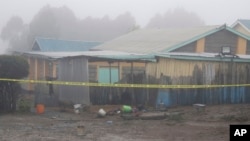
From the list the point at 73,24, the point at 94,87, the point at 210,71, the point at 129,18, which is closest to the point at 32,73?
the point at 94,87

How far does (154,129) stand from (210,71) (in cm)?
747

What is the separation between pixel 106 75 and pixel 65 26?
51.5 m

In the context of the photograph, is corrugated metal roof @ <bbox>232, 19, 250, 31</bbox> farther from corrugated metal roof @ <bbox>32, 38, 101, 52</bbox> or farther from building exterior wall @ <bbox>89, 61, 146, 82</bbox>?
building exterior wall @ <bbox>89, 61, 146, 82</bbox>

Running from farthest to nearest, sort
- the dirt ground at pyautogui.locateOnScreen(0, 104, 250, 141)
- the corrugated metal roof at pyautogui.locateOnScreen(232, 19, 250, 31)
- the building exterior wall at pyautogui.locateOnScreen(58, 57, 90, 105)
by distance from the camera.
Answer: the corrugated metal roof at pyautogui.locateOnScreen(232, 19, 250, 31), the building exterior wall at pyautogui.locateOnScreen(58, 57, 90, 105), the dirt ground at pyautogui.locateOnScreen(0, 104, 250, 141)

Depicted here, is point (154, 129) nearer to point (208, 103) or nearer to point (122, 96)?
point (122, 96)

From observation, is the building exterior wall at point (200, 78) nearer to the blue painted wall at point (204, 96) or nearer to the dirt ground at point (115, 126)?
the blue painted wall at point (204, 96)

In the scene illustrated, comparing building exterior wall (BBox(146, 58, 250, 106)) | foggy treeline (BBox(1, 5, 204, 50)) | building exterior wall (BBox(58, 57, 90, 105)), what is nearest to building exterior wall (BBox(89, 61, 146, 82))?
building exterior wall (BBox(58, 57, 90, 105))

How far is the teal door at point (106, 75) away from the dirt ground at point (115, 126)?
1.95 m

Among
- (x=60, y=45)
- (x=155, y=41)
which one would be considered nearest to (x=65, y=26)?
(x=60, y=45)

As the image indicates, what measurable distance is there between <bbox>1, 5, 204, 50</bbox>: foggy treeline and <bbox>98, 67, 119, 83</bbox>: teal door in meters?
38.0

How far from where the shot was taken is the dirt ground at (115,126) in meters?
10.7

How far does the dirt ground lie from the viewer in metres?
10.7

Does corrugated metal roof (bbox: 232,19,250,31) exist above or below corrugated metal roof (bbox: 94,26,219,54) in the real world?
above

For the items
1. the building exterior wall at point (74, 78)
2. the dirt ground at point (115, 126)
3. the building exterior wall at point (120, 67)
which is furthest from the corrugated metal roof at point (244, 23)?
the building exterior wall at point (74, 78)
